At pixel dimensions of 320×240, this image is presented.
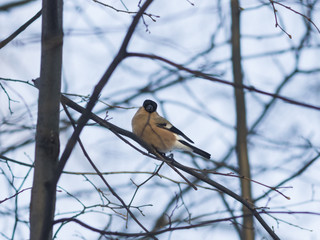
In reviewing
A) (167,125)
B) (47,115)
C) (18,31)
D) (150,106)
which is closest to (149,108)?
(150,106)

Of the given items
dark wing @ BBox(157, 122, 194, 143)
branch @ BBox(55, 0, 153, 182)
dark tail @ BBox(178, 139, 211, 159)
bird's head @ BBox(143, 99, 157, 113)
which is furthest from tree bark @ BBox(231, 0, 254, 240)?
branch @ BBox(55, 0, 153, 182)

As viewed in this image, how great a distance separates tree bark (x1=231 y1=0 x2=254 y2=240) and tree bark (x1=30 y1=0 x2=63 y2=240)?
319 cm

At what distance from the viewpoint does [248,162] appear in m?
5.70

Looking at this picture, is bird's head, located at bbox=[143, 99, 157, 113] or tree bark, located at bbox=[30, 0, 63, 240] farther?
bird's head, located at bbox=[143, 99, 157, 113]

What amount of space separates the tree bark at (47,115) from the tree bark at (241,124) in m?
3.19

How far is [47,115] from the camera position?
223 cm

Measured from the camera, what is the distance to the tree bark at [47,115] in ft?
7.12

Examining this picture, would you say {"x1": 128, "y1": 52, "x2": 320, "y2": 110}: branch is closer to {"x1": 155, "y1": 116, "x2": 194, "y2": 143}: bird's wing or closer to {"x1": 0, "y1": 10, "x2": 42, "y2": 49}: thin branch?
{"x1": 0, "y1": 10, "x2": 42, "y2": 49}: thin branch

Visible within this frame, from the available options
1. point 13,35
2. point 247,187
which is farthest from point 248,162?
point 13,35

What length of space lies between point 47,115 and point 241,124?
13.4ft

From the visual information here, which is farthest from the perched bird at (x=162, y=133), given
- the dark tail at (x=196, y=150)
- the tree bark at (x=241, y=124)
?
the tree bark at (x=241, y=124)

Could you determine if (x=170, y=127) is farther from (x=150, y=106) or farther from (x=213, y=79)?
(x=213, y=79)

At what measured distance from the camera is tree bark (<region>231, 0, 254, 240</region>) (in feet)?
17.2

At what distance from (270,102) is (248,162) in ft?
4.09
